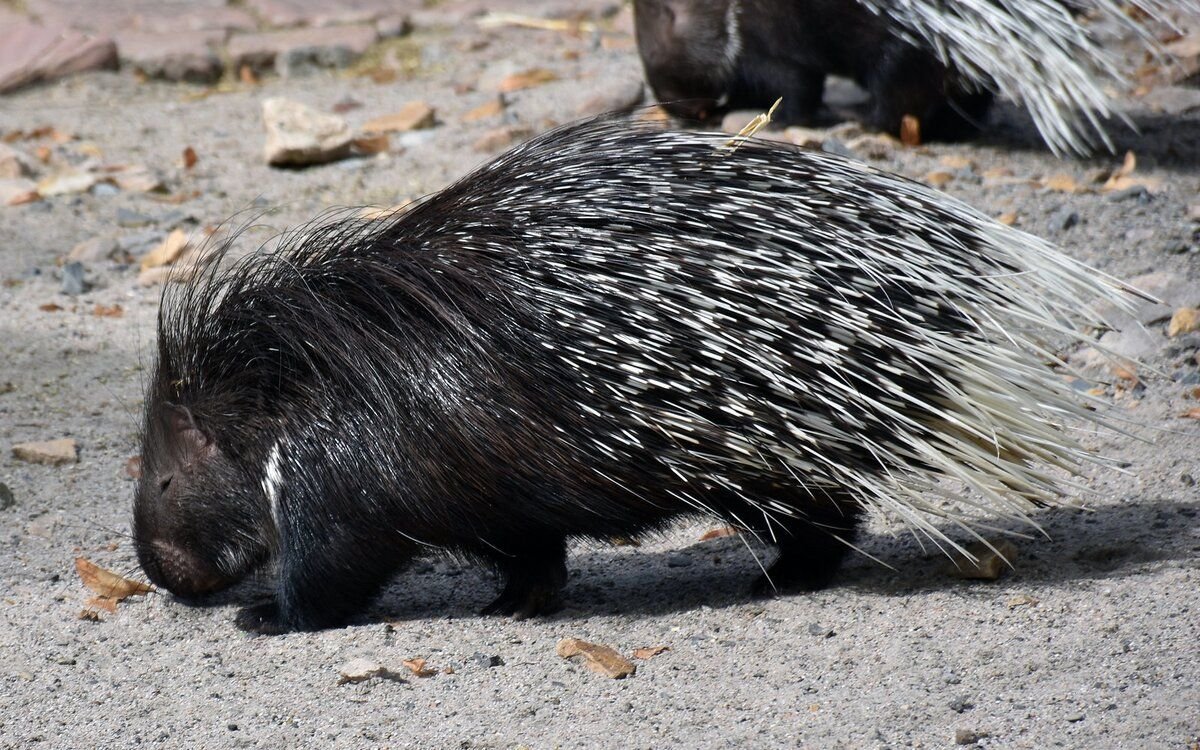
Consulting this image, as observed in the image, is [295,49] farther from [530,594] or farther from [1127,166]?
[530,594]

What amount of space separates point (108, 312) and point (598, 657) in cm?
283

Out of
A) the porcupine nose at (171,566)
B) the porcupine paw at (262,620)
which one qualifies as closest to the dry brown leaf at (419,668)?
the porcupine paw at (262,620)

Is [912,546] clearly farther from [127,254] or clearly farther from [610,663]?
[127,254]

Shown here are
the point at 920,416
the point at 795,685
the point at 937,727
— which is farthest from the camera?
the point at 920,416

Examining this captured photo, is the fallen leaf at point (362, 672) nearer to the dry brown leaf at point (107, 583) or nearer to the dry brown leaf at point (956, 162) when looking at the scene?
the dry brown leaf at point (107, 583)

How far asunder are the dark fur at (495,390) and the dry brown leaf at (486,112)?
351 centimetres

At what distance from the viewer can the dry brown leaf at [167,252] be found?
5215mm

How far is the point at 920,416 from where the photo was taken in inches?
109

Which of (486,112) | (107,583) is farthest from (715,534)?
(486,112)

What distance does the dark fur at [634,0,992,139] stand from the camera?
5.65 meters

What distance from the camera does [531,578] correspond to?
3.08 meters

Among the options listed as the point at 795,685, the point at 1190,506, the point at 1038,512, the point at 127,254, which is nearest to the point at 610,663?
the point at 795,685

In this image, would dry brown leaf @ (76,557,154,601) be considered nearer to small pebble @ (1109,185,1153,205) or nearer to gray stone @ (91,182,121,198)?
gray stone @ (91,182,121,198)

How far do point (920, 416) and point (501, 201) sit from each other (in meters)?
1.01
